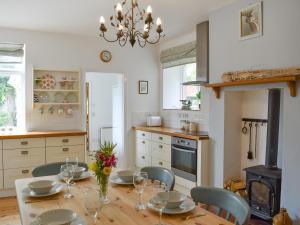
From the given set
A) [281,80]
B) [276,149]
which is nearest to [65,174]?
[281,80]

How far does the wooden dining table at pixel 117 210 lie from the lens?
1.47m

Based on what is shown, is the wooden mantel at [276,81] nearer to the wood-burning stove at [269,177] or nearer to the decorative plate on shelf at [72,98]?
the wood-burning stove at [269,177]

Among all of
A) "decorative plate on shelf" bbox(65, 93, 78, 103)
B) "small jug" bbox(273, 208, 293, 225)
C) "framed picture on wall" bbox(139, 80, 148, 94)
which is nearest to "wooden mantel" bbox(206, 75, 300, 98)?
"small jug" bbox(273, 208, 293, 225)

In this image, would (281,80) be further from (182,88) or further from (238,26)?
(182,88)

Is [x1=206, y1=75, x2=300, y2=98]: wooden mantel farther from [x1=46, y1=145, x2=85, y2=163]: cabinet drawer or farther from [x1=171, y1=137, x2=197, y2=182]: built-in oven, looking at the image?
[x1=46, y1=145, x2=85, y2=163]: cabinet drawer

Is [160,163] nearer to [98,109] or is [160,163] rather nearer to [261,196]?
[261,196]

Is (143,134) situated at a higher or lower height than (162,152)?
higher

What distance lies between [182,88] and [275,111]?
7.84 ft

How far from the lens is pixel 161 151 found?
4.59 m

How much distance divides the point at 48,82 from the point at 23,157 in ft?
4.32

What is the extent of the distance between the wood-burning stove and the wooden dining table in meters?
1.62

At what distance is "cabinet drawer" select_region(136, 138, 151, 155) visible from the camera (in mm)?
4977

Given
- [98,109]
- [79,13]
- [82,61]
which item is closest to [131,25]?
[79,13]

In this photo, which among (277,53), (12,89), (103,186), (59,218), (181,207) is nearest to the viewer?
(59,218)
